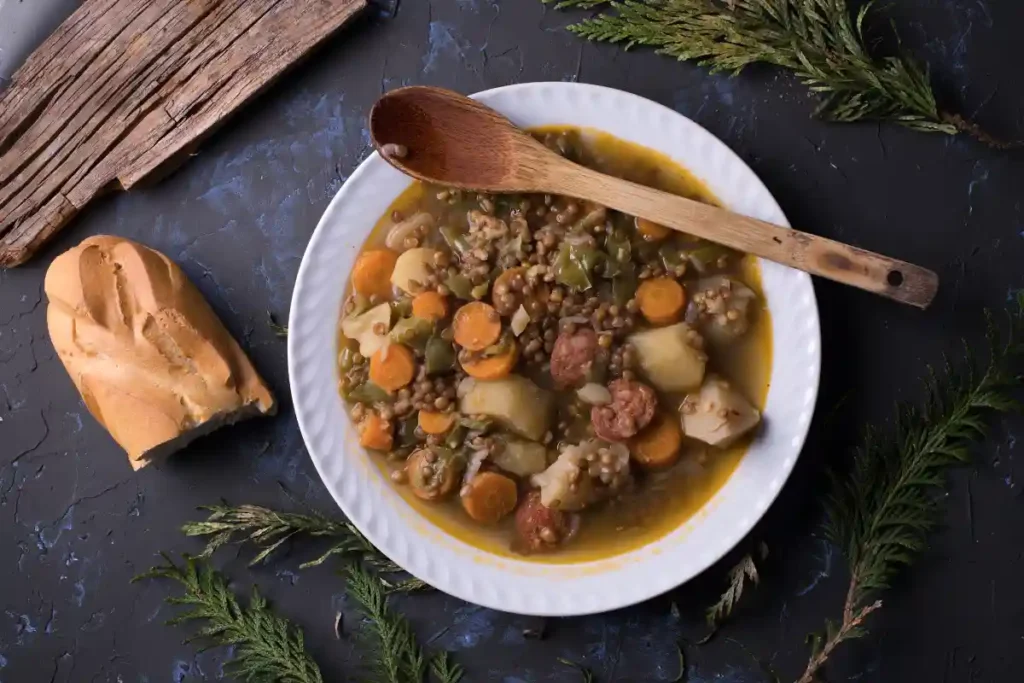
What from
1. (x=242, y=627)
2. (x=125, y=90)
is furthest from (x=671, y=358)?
(x=125, y=90)

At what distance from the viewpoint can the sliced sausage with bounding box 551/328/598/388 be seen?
2.98 m

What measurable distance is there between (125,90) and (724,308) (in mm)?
2524

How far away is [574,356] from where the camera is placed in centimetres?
298

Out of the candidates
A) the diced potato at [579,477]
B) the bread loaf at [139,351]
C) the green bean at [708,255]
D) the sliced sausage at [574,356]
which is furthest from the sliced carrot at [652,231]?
the bread loaf at [139,351]

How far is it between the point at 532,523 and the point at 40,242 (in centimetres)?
233

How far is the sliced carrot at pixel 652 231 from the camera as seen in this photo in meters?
3.04

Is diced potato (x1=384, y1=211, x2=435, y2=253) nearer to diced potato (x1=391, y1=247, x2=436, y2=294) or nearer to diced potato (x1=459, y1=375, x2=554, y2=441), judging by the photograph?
diced potato (x1=391, y1=247, x2=436, y2=294)

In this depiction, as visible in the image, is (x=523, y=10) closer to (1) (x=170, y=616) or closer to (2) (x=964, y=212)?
(2) (x=964, y=212)

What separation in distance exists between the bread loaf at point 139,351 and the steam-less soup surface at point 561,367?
54cm

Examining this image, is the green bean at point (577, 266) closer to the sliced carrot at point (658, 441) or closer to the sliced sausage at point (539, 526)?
the sliced carrot at point (658, 441)

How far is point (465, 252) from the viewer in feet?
10.3

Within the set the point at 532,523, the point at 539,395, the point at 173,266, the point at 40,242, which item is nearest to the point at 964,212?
the point at 539,395

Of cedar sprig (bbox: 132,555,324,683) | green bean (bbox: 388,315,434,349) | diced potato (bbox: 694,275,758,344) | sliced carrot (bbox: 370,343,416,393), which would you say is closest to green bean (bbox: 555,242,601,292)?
diced potato (bbox: 694,275,758,344)

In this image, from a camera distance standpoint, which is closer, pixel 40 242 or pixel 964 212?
pixel 964 212
